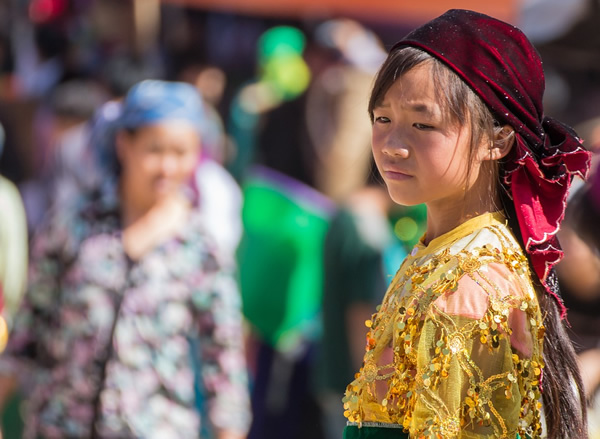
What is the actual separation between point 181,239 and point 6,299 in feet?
6.08

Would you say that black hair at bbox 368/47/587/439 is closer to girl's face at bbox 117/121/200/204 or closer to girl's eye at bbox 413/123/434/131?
girl's eye at bbox 413/123/434/131

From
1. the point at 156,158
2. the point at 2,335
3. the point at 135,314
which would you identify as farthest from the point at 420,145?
the point at 2,335

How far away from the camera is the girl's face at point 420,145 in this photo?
176cm

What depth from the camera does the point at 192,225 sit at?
4082 mm

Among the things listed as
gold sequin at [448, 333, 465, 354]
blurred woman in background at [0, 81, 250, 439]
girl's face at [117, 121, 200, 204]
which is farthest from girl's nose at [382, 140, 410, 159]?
girl's face at [117, 121, 200, 204]

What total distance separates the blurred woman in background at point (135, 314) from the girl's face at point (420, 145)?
7.19 ft

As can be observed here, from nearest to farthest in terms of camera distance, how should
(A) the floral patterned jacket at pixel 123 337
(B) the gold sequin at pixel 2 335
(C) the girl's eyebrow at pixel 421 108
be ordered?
(C) the girl's eyebrow at pixel 421 108, (A) the floral patterned jacket at pixel 123 337, (B) the gold sequin at pixel 2 335

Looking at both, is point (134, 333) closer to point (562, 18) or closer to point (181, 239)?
point (181, 239)

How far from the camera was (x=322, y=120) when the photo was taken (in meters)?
5.43

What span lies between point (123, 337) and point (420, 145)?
2288 millimetres

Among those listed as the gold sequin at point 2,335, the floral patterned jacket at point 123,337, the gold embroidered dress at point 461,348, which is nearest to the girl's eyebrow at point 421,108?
the gold embroidered dress at point 461,348

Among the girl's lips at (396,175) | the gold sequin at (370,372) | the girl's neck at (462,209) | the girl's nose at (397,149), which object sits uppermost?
the girl's nose at (397,149)

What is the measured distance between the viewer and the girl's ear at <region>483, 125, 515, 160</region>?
1795 mm

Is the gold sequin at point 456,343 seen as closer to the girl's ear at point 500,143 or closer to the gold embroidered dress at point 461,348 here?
the gold embroidered dress at point 461,348
